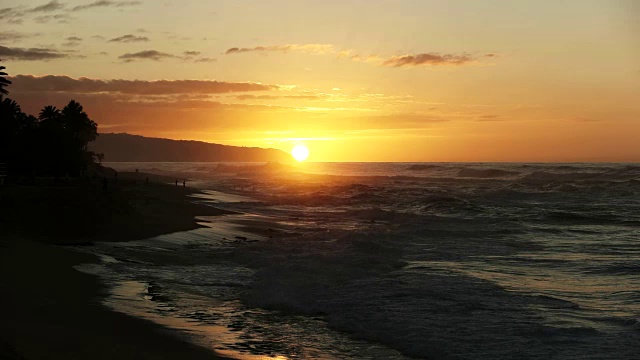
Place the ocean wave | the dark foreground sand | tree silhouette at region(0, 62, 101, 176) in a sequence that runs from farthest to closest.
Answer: the ocean wave < tree silhouette at region(0, 62, 101, 176) < the dark foreground sand

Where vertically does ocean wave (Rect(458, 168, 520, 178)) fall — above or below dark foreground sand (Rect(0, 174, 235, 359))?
above

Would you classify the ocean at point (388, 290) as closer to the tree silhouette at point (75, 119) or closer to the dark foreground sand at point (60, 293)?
the dark foreground sand at point (60, 293)

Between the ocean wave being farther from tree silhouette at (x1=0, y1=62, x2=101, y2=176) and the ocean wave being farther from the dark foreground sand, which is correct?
the dark foreground sand

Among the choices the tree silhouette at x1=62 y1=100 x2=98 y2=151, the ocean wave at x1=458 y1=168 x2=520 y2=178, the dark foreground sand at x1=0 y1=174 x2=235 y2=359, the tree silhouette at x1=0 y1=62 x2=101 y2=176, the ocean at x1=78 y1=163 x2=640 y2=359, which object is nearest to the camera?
the dark foreground sand at x1=0 y1=174 x2=235 y2=359

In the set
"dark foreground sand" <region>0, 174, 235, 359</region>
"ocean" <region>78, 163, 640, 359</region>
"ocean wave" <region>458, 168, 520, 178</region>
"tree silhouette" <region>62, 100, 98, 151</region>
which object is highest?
"tree silhouette" <region>62, 100, 98, 151</region>

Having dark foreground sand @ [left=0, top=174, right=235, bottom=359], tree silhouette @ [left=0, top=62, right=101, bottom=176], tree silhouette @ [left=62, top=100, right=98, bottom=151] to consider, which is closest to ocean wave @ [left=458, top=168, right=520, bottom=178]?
tree silhouette @ [left=62, top=100, right=98, bottom=151]

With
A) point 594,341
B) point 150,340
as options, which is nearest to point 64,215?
point 150,340

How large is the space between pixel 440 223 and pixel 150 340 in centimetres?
3306

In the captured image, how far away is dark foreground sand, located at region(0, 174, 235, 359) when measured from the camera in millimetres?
11469

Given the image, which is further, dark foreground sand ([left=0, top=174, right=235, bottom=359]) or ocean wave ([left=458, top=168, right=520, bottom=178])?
ocean wave ([left=458, top=168, right=520, bottom=178])

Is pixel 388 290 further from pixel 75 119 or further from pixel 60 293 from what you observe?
pixel 75 119

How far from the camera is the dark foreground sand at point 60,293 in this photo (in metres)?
11.5

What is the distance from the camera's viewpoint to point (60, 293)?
15969mm

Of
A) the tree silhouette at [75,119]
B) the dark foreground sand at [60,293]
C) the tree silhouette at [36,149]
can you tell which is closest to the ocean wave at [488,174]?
the tree silhouette at [75,119]
